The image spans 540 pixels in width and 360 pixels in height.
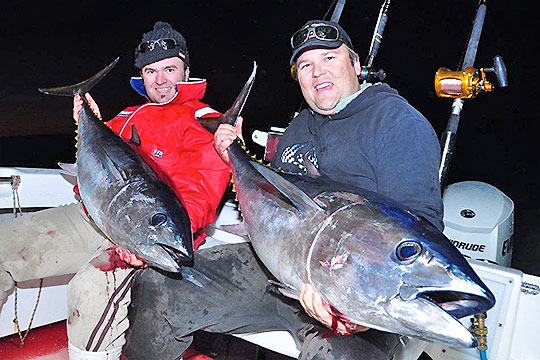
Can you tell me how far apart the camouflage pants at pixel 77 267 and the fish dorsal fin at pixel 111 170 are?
0.43 m

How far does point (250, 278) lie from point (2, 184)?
1776 millimetres

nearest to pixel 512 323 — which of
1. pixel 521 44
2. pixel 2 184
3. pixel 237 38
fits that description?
pixel 2 184

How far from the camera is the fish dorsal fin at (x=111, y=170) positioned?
205 centimetres

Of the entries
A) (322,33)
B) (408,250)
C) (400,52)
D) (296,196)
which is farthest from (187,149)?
(400,52)

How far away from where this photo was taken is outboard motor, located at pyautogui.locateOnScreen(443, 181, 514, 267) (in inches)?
119

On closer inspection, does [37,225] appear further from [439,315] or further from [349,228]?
[439,315]

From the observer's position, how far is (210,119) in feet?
8.30

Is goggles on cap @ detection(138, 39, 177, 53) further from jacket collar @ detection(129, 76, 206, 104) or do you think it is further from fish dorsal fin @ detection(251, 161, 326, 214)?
fish dorsal fin @ detection(251, 161, 326, 214)

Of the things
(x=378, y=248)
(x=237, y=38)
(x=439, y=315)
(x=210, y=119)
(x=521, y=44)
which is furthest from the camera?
(x=237, y=38)

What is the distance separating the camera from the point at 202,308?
7.00ft

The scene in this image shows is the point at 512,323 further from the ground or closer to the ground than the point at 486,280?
closer to the ground

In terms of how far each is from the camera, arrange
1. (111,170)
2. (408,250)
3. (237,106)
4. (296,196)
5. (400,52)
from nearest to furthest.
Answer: (408,250) < (296,196) < (111,170) < (237,106) < (400,52)

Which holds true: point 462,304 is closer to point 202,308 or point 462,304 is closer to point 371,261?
point 371,261

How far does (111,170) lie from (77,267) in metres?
0.91
